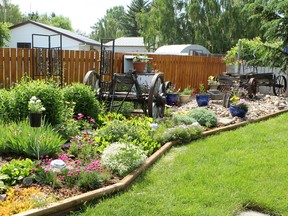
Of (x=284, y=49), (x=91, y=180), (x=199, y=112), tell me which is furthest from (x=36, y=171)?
(x=284, y=49)

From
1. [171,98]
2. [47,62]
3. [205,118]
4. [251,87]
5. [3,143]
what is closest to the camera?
[3,143]

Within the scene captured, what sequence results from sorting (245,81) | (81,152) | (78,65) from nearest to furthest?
(81,152)
(78,65)
(245,81)

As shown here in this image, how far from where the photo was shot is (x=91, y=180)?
3346 millimetres

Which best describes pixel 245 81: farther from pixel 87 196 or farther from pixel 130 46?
pixel 130 46

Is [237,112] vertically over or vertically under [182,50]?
under

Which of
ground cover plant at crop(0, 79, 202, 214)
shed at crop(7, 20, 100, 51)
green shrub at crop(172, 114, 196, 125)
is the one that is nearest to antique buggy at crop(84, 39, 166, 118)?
Answer: green shrub at crop(172, 114, 196, 125)

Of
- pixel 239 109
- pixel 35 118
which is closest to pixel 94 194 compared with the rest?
pixel 35 118

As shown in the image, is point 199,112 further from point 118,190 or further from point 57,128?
point 118,190

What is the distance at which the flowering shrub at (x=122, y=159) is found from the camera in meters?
3.76

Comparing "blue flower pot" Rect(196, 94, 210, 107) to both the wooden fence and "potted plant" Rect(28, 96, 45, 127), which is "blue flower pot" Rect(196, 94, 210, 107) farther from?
"potted plant" Rect(28, 96, 45, 127)

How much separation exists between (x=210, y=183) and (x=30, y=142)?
2.16 meters

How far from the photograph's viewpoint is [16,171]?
3.36 meters

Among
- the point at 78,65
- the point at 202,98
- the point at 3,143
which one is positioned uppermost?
the point at 78,65

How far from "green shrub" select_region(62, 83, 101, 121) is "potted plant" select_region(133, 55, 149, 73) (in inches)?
134
